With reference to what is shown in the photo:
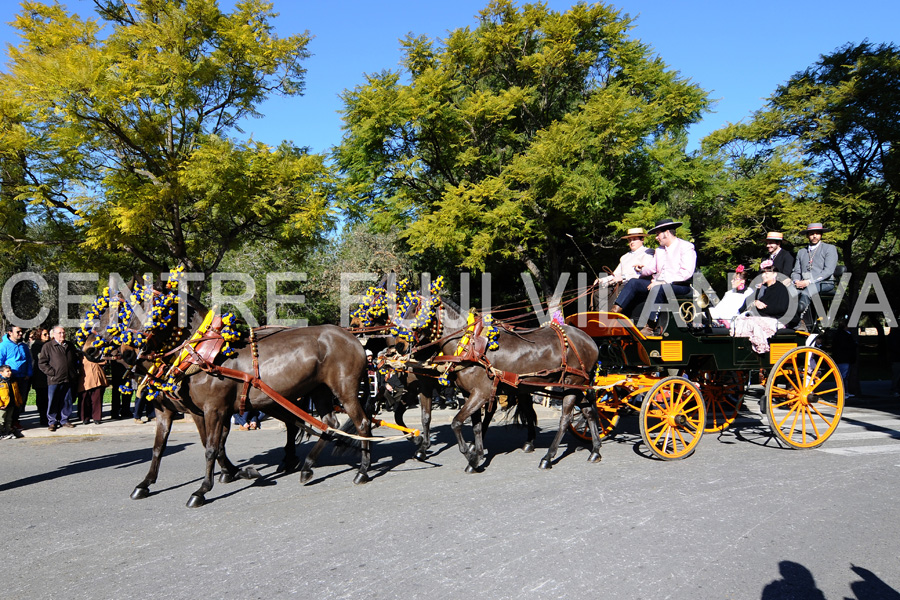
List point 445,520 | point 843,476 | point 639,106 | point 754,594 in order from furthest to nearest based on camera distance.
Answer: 1. point 639,106
2. point 843,476
3. point 445,520
4. point 754,594

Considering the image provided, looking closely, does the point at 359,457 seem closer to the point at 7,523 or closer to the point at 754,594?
Answer: the point at 7,523

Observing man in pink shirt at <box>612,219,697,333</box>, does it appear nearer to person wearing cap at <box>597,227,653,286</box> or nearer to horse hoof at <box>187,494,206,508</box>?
person wearing cap at <box>597,227,653,286</box>

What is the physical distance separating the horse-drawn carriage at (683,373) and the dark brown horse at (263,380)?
3.13 m

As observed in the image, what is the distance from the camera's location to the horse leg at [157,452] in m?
6.71

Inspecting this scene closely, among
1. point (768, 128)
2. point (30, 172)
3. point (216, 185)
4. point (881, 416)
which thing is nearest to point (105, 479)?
point (216, 185)

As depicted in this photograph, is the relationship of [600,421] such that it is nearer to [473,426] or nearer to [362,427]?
[473,426]

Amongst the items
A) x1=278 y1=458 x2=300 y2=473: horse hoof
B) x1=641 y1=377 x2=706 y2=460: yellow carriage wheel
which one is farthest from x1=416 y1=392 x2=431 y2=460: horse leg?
x1=641 y1=377 x2=706 y2=460: yellow carriage wheel

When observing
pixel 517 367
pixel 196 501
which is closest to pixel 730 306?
pixel 517 367

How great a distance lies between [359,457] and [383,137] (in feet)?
31.9

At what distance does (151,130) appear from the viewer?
12297 millimetres


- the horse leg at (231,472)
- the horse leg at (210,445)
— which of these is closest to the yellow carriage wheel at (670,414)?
the horse leg at (231,472)

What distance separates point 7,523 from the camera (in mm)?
5957

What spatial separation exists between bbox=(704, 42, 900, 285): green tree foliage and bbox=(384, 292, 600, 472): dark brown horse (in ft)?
32.1

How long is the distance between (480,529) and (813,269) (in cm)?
629
